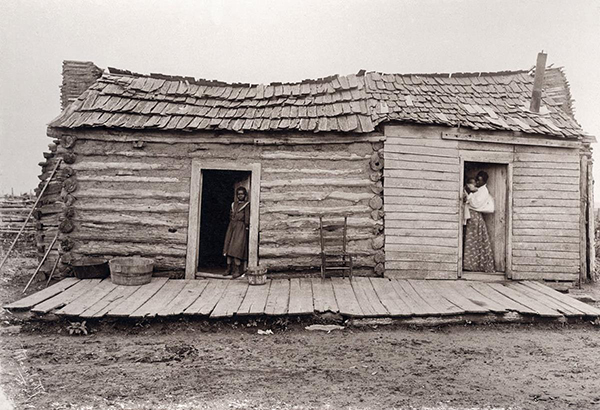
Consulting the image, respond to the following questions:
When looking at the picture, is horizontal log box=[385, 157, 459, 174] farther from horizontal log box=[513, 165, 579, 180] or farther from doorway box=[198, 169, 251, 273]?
doorway box=[198, 169, 251, 273]

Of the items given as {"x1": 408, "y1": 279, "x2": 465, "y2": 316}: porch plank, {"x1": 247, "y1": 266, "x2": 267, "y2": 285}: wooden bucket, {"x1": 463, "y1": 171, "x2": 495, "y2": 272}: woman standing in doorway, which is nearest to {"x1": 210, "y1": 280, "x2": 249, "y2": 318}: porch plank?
{"x1": 247, "y1": 266, "x2": 267, "y2": 285}: wooden bucket

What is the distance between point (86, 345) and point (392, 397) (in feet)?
12.4

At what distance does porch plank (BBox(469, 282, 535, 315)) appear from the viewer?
18.5 feet

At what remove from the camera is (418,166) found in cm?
736

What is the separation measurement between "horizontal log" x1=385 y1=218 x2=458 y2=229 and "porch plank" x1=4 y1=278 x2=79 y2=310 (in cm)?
563

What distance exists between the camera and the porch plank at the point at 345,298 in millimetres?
5480

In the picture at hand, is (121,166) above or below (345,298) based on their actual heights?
above

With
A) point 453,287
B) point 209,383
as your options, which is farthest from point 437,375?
point 453,287

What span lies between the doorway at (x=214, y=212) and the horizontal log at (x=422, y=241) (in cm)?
457

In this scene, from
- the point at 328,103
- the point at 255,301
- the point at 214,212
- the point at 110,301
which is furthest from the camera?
the point at 214,212

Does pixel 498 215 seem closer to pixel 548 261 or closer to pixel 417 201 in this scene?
pixel 548 261

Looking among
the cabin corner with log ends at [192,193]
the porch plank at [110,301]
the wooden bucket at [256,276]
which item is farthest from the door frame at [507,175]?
the porch plank at [110,301]

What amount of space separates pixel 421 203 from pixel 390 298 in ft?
6.97

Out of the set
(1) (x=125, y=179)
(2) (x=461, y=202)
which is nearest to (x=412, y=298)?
(2) (x=461, y=202)
